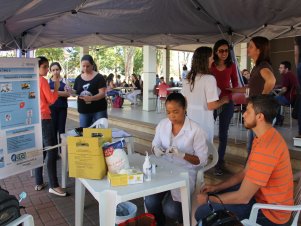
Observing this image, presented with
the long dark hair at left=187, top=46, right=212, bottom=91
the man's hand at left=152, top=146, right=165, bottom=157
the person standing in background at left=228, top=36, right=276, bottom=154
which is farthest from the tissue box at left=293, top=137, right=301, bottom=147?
the man's hand at left=152, top=146, right=165, bottom=157

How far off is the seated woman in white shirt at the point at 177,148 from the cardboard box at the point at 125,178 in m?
0.48

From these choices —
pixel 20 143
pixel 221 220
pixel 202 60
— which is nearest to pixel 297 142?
pixel 202 60

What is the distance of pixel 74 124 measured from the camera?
915 cm

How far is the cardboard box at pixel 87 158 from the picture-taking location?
1.99 m

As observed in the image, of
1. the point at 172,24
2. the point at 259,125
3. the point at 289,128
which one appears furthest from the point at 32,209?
the point at 289,128

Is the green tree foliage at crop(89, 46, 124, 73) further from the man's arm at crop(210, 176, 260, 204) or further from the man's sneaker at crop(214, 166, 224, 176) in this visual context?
the man's arm at crop(210, 176, 260, 204)

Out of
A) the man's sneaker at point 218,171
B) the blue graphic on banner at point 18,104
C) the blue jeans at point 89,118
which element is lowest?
the man's sneaker at point 218,171

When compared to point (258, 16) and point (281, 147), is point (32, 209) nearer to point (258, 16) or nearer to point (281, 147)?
point (281, 147)

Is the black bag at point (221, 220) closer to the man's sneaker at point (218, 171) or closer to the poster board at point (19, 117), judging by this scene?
the poster board at point (19, 117)

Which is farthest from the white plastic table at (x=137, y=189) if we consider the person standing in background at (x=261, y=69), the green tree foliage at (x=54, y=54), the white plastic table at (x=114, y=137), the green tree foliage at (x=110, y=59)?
the green tree foliage at (x=110, y=59)

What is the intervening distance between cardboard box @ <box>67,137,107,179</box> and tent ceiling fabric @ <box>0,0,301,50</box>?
1921mm

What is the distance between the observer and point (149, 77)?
9.39 metres

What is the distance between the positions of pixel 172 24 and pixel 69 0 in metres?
2.21

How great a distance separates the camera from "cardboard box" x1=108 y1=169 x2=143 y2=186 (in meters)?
1.89
